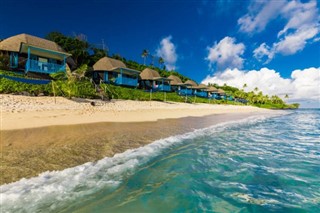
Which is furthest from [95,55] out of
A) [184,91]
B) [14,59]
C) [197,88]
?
[197,88]

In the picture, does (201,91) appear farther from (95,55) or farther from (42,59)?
(42,59)

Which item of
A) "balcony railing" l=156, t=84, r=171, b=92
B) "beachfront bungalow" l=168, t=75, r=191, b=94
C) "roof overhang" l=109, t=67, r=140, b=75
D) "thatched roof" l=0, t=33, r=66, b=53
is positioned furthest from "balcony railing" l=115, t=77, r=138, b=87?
"beachfront bungalow" l=168, t=75, r=191, b=94

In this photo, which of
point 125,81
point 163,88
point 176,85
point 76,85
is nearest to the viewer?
point 76,85

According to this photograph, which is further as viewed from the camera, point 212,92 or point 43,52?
point 212,92

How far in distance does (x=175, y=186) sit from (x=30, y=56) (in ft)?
83.6

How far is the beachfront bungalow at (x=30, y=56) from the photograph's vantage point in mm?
20347

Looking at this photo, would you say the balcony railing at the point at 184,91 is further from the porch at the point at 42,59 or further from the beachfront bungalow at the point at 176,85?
the porch at the point at 42,59

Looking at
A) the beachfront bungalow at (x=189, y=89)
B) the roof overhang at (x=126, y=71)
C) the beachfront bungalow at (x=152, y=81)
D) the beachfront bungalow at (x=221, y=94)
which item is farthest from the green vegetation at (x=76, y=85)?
the beachfront bungalow at (x=221, y=94)

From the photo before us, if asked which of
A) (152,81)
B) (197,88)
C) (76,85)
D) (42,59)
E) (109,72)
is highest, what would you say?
(42,59)

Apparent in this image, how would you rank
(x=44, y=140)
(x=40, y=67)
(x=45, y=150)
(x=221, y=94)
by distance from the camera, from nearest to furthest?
(x=45, y=150) < (x=44, y=140) < (x=40, y=67) < (x=221, y=94)

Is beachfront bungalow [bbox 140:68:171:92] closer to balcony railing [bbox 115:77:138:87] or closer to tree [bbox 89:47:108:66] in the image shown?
balcony railing [bbox 115:77:138:87]

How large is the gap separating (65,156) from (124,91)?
19.6 metres

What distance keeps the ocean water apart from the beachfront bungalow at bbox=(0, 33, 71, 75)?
19177 mm

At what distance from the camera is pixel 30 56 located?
2281 centimetres
